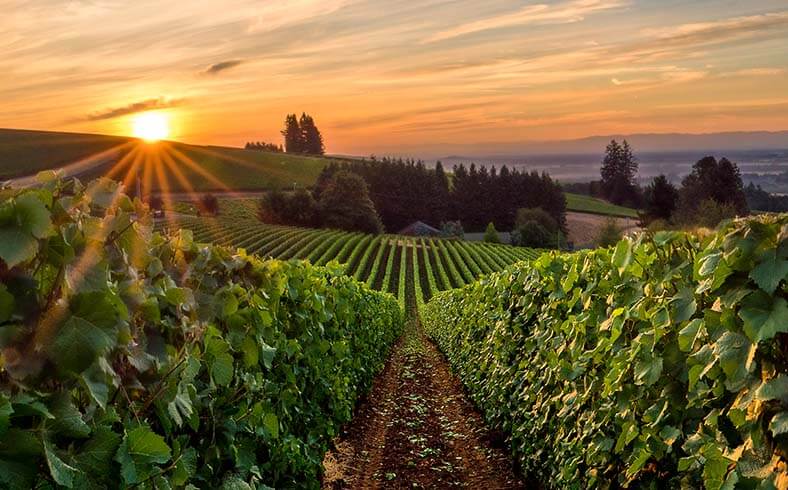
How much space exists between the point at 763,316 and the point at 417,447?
796 cm

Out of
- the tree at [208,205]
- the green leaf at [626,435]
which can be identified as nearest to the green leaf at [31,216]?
the green leaf at [626,435]

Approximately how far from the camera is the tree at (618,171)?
16700 cm

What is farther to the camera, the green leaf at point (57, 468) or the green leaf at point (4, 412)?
the green leaf at point (57, 468)

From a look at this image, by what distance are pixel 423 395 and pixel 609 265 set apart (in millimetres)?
10776

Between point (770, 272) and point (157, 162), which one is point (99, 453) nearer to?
point (770, 272)

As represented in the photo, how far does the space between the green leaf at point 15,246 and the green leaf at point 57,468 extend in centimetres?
51

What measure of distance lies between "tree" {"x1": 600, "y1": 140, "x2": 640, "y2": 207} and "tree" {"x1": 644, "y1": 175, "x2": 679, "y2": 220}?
49.1 m

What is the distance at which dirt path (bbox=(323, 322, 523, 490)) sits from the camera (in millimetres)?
8523

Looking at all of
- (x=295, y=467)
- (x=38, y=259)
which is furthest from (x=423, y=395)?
(x=38, y=259)

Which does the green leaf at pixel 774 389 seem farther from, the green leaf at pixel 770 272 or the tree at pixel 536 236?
the tree at pixel 536 236

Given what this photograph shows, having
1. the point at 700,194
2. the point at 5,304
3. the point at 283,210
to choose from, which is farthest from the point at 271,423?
the point at 283,210

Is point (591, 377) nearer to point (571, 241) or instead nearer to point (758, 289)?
point (758, 289)

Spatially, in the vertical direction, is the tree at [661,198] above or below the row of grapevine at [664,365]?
Result: below

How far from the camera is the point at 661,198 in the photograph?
116 m
